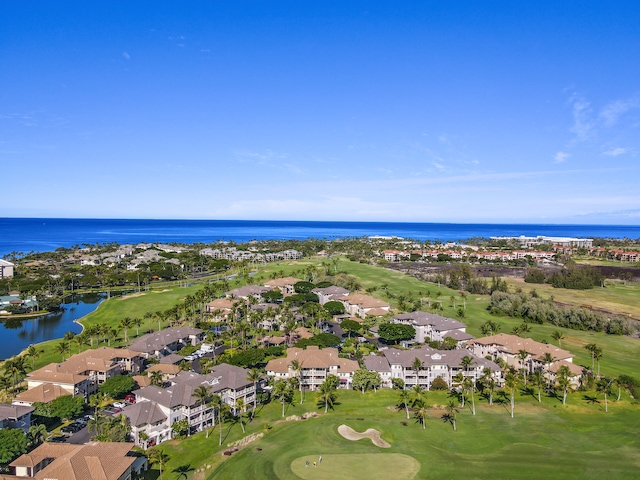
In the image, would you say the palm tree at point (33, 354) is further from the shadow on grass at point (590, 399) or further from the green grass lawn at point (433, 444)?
the shadow on grass at point (590, 399)

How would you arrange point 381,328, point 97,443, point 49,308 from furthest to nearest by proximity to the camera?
point 49,308 → point 381,328 → point 97,443

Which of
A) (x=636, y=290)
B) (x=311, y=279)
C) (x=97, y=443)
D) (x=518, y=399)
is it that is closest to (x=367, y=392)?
(x=518, y=399)

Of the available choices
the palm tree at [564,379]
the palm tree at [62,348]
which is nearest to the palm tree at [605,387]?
the palm tree at [564,379]

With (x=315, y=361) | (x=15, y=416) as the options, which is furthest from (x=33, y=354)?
(x=315, y=361)

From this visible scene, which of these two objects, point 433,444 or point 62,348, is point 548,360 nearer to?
point 433,444

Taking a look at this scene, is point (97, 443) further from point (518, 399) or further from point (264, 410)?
point (518, 399)

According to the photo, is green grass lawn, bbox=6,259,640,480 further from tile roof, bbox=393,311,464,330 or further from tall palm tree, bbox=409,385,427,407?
tile roof, bbox=393,311,464,330
